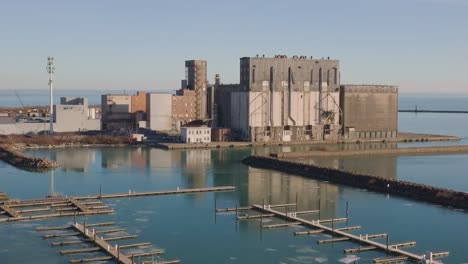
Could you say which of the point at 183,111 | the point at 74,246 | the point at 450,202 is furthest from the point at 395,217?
the point at 183,111

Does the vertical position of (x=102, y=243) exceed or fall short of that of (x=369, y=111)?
it falls short

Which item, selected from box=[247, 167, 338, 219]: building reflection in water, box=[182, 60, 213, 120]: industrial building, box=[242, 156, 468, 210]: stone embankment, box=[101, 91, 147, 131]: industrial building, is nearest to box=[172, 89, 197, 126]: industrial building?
box=[182, 60, 213, 120]: industrial building

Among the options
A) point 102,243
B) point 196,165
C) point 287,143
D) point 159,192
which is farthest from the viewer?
point 287,143

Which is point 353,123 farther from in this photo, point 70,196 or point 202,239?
point 202,239

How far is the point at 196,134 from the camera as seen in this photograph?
3631cm

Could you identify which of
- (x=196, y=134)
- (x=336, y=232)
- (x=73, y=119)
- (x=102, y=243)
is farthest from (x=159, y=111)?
(x=102, y=243)

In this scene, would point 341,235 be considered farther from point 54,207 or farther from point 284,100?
point 284,100

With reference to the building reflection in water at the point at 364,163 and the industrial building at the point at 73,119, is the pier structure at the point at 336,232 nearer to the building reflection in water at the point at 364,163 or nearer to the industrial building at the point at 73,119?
the building reflection in water at the point at 364,163

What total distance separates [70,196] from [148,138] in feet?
63.5

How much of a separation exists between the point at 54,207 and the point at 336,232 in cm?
763

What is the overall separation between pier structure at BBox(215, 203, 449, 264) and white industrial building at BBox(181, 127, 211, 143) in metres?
18.3

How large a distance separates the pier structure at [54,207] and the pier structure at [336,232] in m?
3.31

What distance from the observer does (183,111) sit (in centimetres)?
4141

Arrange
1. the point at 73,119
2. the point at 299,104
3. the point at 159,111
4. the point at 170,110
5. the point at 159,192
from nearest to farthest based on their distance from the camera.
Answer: the point at 159,192, the point at 299,104, the point at 73,119, the point at 159,111, the point at 170,110
